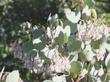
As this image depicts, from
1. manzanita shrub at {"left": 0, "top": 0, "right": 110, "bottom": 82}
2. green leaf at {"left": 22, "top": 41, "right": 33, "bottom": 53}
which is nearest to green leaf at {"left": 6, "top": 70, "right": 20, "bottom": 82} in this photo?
manzanita shrub at {"left": 0, "top": 0, "right": 110, "bottom": 82}

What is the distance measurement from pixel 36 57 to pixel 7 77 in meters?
0.41

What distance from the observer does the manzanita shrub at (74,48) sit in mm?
1449

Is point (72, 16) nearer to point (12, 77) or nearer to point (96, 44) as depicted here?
point (96, 44)

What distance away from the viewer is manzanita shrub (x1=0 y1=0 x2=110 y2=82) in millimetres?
1449

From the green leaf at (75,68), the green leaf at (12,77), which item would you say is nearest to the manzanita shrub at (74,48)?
the green leaf at (75,68)

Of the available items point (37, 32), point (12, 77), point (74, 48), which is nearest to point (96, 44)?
point (74, 48)

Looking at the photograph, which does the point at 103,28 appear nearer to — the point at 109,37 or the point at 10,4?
the point at 109,37

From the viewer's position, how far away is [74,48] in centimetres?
146

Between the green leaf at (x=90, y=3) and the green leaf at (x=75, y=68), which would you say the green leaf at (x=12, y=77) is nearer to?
the green leaf at (x=75, y=68)

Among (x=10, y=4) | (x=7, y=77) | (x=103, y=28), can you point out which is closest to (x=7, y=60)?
(x=10, y=4)

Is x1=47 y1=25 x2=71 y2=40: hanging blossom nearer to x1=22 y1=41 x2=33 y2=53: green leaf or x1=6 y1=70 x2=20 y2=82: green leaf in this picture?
x1=22 y1=41 x2=33 y2=53: green leaf

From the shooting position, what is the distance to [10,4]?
8.08 metres

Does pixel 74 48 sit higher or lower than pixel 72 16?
lower

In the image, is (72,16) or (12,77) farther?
(72,16)
